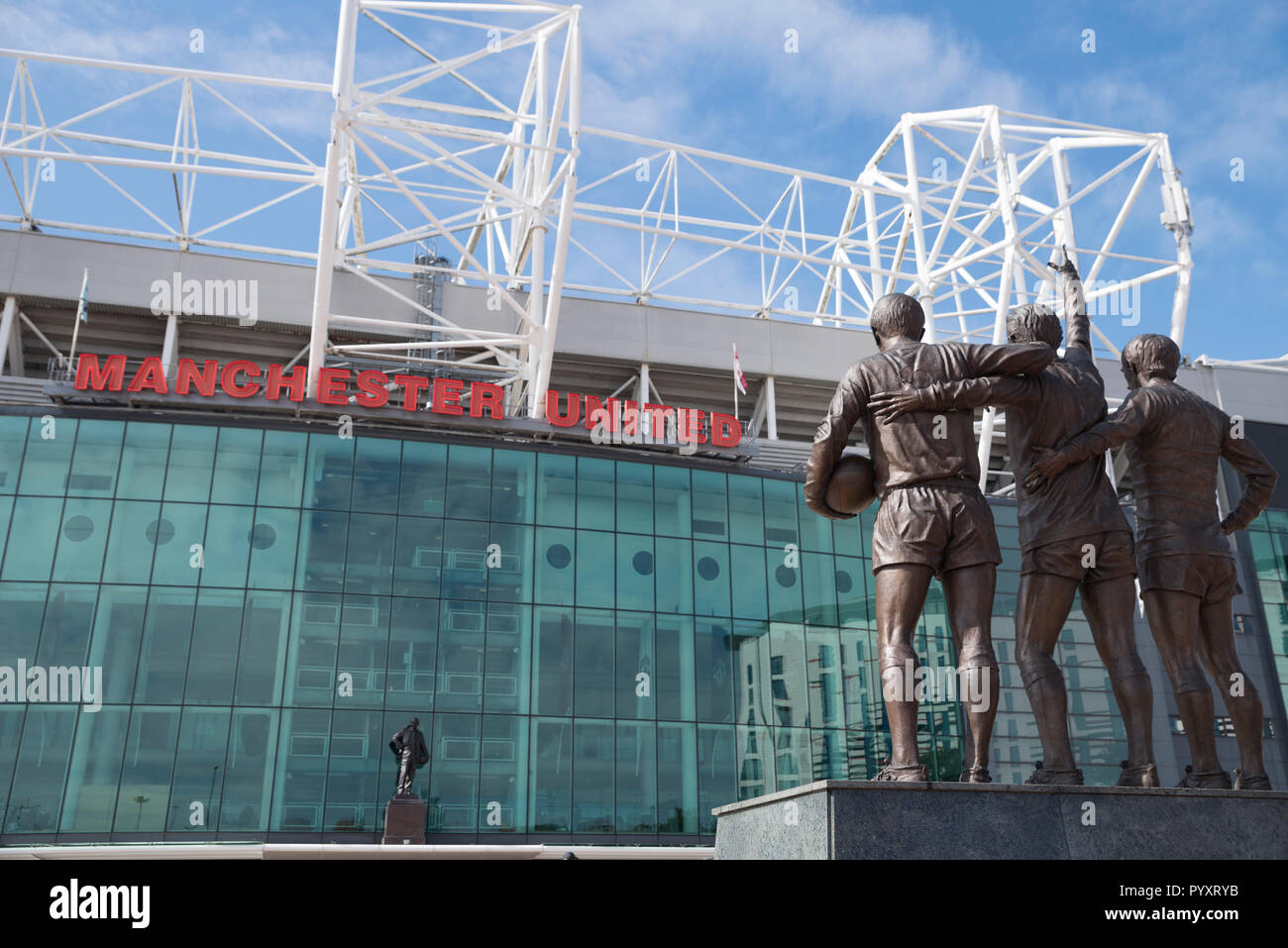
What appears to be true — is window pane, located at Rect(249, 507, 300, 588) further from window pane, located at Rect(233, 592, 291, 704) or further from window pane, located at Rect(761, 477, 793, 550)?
window pane, located at Rect(761, 477, 793, 550)

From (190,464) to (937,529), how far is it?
28.3m

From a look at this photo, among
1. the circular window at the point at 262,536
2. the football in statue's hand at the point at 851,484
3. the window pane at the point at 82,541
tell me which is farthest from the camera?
the circular window at the point at 262,536

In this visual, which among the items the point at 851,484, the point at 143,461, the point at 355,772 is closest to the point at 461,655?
the point at 355,772

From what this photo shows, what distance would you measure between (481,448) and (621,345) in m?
9.50

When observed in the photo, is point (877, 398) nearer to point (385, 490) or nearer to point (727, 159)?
point (385, 490)

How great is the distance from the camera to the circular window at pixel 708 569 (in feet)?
116

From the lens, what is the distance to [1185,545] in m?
9.57

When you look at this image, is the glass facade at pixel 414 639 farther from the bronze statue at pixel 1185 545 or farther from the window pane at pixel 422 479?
the bronze statue at pixel 1185 545

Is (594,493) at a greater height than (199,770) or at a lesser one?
greater

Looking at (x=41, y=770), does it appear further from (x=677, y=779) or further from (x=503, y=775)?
(x=677, y=779)

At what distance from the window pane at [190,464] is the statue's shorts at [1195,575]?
27.8 m

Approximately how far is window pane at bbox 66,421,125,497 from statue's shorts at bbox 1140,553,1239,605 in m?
28.9

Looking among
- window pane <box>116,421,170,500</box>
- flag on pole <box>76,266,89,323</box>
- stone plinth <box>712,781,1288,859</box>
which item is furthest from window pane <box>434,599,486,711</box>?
stone plinth <box>712,781,1288,859</box>

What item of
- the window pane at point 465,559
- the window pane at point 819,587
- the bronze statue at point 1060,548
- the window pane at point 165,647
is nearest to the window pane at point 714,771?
the window pane at point 819,587
